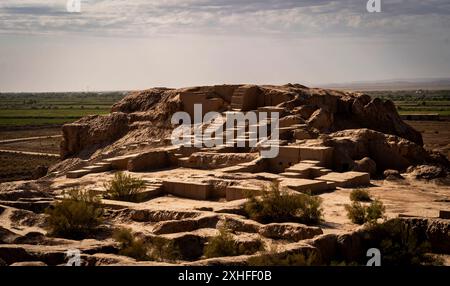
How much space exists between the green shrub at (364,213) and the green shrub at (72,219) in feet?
19.1

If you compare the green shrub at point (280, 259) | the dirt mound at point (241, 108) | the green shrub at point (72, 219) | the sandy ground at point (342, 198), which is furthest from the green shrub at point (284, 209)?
the dirt mound at point (241, 108)

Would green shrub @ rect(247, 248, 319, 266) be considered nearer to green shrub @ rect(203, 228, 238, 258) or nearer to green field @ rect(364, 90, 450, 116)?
green shrub @ rect(203, 228, 238, 258)

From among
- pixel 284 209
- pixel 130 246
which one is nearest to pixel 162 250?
pixel 130 246

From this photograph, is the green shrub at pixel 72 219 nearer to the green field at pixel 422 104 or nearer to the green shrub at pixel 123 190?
the green shrub at pixel 123 190

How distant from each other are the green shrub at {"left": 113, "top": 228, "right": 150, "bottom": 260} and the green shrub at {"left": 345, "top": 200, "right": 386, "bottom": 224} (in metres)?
5.23

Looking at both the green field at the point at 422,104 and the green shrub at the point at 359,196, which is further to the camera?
the green field at the point at 422,104

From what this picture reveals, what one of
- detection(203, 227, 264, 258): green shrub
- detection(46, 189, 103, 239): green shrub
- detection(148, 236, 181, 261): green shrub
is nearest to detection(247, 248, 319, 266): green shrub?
detection(203, 227, 264, 258): green shrub

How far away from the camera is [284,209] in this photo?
14.2 metres

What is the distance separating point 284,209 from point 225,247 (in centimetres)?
321

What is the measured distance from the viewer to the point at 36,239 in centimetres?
1198

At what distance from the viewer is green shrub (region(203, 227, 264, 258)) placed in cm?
1123

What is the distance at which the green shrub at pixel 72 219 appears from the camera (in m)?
12.8
